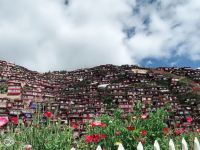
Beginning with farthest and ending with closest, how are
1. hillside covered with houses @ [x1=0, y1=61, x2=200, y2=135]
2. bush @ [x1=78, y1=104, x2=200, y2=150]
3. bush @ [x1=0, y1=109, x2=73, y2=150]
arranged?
hillside covered with houses @ [x1=0, y1=61, x2=200, y2=135] → bush @ [x1=78, y1=104, x2=200, y2=150] → bush @ [x1=0, y1=109, x2=73, y2=150]

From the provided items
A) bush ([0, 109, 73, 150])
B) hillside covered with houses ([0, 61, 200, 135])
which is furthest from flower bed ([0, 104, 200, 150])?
hillside covered with houses ([0, 61, 200, 135])

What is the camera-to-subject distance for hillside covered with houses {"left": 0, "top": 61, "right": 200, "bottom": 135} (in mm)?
16875

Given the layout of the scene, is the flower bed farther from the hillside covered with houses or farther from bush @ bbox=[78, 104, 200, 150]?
the hillside covered with houses

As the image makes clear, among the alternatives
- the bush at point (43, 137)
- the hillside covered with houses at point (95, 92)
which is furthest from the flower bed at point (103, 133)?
the hillside covered with houses at point (95, 92)

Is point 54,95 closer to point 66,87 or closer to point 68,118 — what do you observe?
point 66,87

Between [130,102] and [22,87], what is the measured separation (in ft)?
13.6

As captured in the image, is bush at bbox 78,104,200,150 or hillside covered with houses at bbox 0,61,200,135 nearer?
bush at bbox 78,104,200,150

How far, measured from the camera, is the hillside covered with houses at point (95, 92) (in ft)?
55.4

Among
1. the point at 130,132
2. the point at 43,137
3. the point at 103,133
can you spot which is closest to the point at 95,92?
the point at 103,133

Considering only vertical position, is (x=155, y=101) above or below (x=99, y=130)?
above

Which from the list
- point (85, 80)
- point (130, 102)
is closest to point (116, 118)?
point (130, 102)

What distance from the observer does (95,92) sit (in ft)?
72.5

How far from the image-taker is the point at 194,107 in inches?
757

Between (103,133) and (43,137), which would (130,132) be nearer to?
(103,133)
